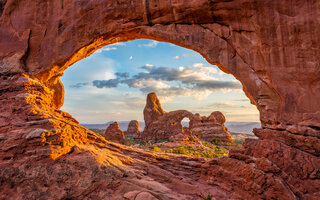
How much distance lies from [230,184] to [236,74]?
16.7ft

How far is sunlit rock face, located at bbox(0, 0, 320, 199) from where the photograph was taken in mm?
6000

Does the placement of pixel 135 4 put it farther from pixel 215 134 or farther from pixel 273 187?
pixel 215 134

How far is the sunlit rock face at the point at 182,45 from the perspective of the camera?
6000mm

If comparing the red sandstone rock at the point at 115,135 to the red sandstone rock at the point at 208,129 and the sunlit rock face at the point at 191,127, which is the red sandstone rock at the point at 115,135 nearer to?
the sunlit rock face at the point at 191,127

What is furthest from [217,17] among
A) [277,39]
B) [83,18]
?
[83,18]

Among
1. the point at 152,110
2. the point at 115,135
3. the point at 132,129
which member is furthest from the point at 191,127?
the point at 115,135

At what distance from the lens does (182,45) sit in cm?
923

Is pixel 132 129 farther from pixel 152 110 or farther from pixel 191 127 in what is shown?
pixel 191 127

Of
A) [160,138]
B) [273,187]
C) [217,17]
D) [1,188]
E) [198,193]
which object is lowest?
[160,138]

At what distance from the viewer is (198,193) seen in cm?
669

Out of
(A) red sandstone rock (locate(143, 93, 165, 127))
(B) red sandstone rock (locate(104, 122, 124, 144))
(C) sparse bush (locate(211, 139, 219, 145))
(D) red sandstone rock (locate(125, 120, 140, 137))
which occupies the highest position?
(A) red sandstone rock (locate(143, 93, 165, 127))

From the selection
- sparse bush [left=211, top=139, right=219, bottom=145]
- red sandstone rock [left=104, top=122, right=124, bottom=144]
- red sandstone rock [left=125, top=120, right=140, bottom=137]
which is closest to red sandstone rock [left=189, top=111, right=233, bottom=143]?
sparse bush [left=211, top=139, right=219, bottom=145]

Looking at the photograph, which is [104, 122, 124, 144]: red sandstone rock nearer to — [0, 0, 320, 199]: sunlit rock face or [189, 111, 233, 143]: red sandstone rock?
[0, 0, 320, 199]: sunlit rock face

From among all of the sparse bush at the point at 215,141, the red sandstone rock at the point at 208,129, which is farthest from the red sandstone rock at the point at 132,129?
the sparse bush at the point at 215,141
